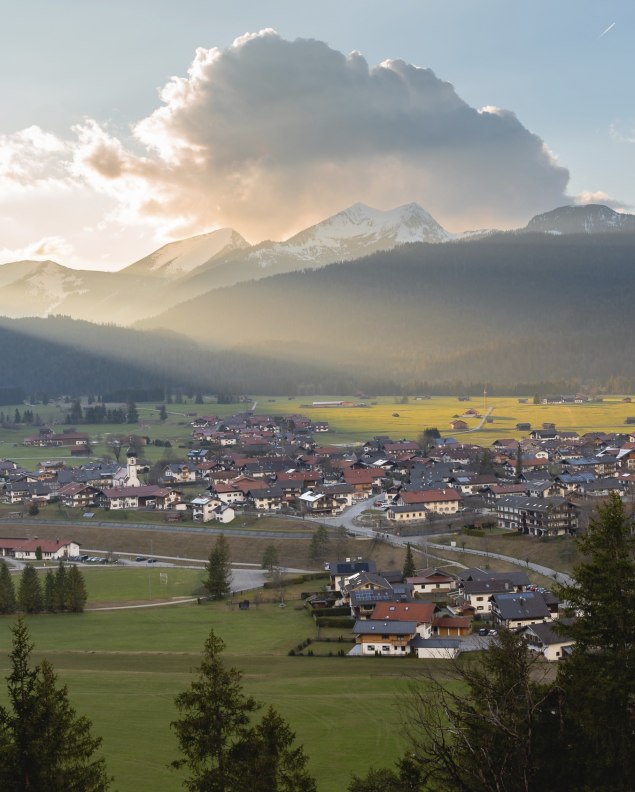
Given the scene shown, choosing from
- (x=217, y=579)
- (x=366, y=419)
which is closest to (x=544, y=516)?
(x=217, y=579)

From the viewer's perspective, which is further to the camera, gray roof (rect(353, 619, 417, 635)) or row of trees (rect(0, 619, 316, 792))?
gray roof (rect(353, 619, 417, 635))

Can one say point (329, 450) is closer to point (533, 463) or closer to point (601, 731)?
point (533, 463)

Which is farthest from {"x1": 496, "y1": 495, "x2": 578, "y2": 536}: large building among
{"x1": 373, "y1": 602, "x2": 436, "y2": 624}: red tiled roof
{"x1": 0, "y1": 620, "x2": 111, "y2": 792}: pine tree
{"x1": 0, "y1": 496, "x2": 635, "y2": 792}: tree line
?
{"x1": 0, "y1": 620, "x2": 111, "y2": 792}: pine tree

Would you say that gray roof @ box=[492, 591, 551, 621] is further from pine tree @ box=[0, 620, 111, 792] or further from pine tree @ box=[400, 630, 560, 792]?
pine tree @ box=[0, 620, 111, 792]

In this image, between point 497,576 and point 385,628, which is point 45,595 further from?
point 497,576

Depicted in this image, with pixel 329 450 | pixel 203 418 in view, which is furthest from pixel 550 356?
Result: pixel 329 450
